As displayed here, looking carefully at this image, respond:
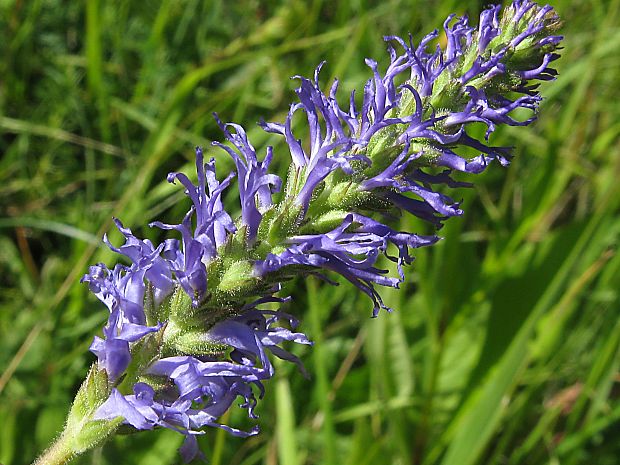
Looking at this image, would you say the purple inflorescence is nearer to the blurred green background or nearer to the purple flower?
the purple flower

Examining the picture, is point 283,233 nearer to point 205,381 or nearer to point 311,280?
point 205,381

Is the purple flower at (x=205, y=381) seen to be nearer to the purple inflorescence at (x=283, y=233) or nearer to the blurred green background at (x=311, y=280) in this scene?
the purple inflorescence at (x=283, y=233)

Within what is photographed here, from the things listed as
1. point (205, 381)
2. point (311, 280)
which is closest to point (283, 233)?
point (205, 381)

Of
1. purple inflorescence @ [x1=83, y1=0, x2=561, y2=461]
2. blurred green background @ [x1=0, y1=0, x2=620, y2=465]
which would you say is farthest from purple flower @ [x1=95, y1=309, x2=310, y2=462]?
blurred green background @ [x1=0, y1=0, x2=620, y2=465]

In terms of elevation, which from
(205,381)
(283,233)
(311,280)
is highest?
(283,233)

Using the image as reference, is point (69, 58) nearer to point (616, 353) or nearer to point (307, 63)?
point (307, 63)

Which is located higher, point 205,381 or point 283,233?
point 283,233
